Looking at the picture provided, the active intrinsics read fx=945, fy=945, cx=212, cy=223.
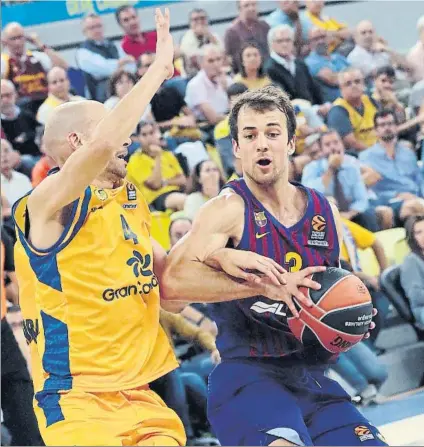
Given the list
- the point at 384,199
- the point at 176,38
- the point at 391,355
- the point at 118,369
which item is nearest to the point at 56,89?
the point at 176,38

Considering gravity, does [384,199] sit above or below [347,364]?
above

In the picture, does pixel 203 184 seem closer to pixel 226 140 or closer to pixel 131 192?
pixel 226 140

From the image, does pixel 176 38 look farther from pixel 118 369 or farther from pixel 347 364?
pixel 118 369

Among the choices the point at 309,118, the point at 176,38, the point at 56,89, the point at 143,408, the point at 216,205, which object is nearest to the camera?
the point at 143,408

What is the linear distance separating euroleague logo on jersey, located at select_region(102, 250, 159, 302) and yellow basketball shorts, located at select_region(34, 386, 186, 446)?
0.36 meters

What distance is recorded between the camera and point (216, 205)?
151 inches

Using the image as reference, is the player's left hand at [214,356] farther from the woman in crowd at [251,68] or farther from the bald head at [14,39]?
the bald head at [14,39]

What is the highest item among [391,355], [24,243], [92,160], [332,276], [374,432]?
[92,160]

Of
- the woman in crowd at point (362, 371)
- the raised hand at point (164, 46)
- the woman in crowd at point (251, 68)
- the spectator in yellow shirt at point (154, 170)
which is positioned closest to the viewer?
the raised hand at point (164, 46)

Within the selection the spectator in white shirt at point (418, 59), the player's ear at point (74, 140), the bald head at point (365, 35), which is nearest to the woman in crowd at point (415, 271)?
the spectator in white shirt at point (418, 59)

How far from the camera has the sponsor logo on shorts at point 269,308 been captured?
3.75 meters

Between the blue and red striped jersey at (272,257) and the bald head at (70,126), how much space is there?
2.18 feet

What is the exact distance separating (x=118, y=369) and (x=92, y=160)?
797mm

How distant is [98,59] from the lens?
8461mm
